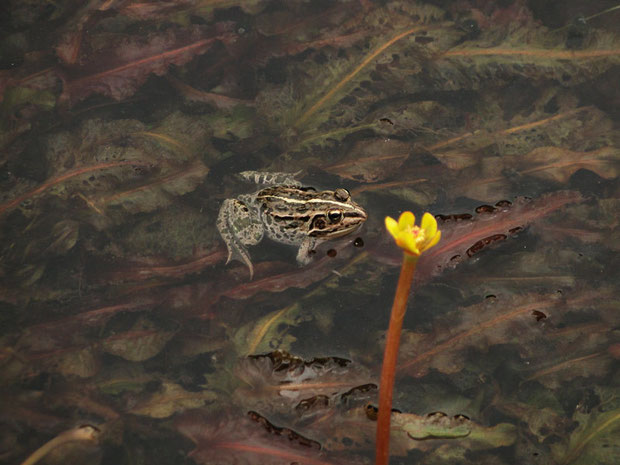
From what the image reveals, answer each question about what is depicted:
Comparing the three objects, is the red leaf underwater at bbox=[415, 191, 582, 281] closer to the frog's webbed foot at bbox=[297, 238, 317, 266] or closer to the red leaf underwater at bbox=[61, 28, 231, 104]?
the frog's webbed foot at bbox=[297, 238, 317, 266]

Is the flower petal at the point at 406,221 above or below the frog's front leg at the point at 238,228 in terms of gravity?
above

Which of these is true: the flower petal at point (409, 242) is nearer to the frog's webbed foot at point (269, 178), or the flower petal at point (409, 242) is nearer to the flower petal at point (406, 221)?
the flower petal at point (406, 221)

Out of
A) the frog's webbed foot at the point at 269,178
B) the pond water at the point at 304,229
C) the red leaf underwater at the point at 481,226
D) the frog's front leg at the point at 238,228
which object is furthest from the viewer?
the frog's webbed foot at the point at 269,178

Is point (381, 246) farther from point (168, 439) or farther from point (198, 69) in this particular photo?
point (198, 69)

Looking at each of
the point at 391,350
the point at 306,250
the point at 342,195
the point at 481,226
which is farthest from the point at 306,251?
the point at 391,350

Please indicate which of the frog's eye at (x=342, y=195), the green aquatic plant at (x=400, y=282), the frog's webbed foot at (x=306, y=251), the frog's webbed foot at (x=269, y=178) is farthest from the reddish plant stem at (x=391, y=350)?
the frog's webbed foot at (x=269, y=178)

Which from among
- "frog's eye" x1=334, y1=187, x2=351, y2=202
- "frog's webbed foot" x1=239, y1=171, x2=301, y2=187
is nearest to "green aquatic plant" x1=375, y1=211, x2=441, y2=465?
"frog's eye" x1=334, y1=187, x2=351, y2=202
